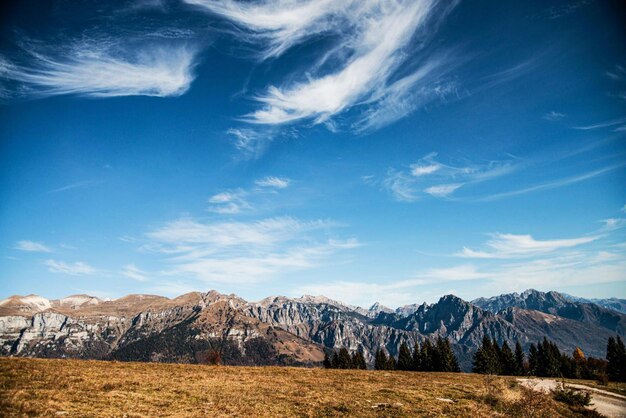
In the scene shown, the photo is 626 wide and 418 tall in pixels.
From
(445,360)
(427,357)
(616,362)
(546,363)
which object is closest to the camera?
(616,362)

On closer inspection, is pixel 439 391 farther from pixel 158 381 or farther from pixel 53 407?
pixel 53 407

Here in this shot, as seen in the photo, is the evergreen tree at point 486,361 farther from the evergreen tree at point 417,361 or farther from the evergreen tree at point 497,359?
the evergreen tree at point 417,361

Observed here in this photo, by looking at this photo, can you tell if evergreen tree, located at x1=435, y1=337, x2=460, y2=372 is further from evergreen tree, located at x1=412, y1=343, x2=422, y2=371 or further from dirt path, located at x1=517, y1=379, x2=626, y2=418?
dirt path, located at x1=517, y1=379, x2=626, y2=418

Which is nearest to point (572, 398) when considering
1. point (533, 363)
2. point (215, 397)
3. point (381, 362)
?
point (215, 397)

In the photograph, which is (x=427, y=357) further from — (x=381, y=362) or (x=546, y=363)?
(x=546, y=363)

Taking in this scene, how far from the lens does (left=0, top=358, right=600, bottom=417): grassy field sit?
15695 mm

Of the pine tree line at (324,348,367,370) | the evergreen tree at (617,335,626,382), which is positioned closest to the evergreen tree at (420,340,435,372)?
the pine tree line at (324,348,367,370)

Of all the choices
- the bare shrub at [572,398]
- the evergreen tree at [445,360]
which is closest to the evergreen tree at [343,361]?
the evergreen tree at [445,360]

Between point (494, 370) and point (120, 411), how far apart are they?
3475 inches

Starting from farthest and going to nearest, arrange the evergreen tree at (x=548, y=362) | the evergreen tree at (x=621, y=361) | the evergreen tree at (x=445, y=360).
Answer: the evergreen tree at (x=548, y=362)
the evergreen tree at (x=445, y=360)
the evergreen tree at (x=621, y=361)

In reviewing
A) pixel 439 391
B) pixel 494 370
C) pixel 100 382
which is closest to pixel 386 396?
pixel 439 391

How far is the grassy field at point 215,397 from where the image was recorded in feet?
51.5

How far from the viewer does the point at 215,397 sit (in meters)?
20.0

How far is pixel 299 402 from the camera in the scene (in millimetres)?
19688
